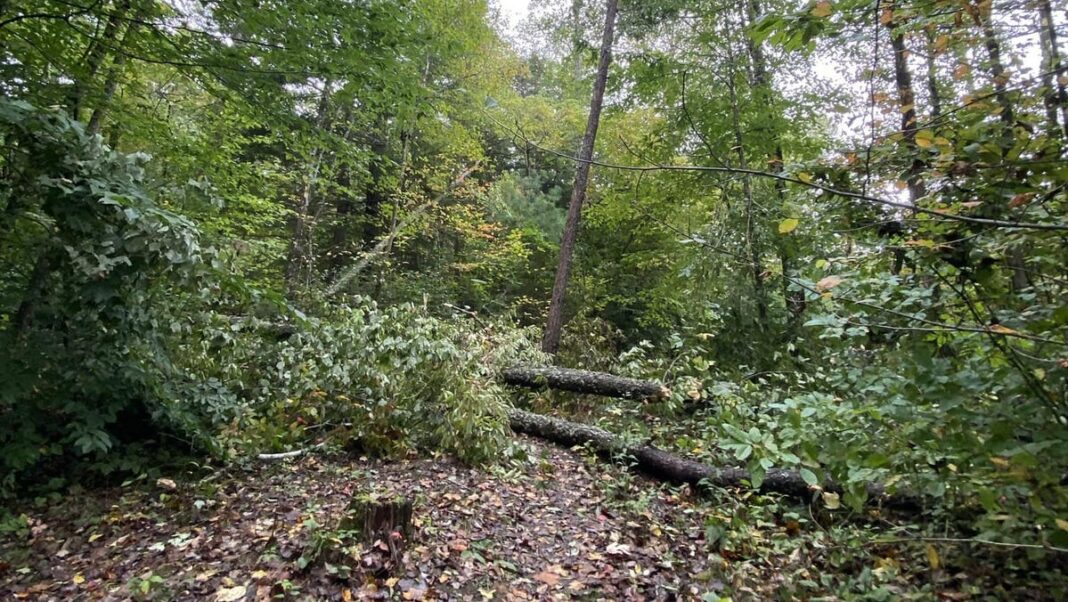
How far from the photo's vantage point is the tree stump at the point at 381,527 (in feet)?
11.0

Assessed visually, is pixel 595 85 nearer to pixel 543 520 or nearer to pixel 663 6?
pixel 663 6

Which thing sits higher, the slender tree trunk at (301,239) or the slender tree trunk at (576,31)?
the slender tree trunk at (576,31)

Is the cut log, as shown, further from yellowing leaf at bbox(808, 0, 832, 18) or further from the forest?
yellowing leaf at bbox(808, 0, 832, 18)

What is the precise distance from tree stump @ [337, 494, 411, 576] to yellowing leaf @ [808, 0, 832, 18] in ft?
11.9

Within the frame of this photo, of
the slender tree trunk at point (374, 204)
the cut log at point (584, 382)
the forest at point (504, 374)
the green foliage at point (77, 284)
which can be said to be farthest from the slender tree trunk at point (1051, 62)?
the slender tree trunk at point (374, 204)

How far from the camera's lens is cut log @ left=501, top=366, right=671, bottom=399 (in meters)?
6.71

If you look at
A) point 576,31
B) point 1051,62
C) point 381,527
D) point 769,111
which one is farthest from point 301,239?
point 1051,62

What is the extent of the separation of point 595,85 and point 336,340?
7.02m

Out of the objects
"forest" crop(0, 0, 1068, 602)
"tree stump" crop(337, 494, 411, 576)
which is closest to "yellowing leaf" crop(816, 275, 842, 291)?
"forest" crop(0, 0, 1068, 602)

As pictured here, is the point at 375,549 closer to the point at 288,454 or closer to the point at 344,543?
the point at 344,543

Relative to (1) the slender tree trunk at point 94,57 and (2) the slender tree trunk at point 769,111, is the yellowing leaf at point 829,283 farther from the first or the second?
(2) the slender tree trunk at point 769,111

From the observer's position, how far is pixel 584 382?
737 centimetres

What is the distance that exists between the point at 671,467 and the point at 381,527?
9.81 feet

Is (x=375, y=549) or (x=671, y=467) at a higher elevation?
(x=375, y=549)
